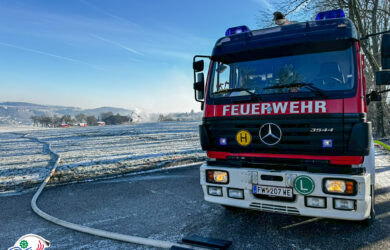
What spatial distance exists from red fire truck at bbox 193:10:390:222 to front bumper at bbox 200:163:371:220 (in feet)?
0.04

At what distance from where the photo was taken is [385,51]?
349 cm

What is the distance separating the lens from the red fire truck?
3055 millimetres

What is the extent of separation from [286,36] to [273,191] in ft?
6.71

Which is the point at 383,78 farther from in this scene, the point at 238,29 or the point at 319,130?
the point at 238,29

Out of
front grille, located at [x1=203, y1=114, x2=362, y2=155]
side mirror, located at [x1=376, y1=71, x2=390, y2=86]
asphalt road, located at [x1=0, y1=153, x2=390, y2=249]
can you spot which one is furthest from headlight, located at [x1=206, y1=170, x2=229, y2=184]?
side mirror, located at [x1=376, y1=71, x2=390, y2=86]

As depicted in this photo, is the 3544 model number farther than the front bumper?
Yes

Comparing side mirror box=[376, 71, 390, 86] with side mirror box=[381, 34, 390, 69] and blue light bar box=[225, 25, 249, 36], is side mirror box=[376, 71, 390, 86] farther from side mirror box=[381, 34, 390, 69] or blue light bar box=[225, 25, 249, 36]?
blue light bar box=[225, 25, 249, 36]

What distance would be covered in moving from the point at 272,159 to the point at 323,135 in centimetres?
67

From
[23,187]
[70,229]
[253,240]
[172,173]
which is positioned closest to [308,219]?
[253,240]

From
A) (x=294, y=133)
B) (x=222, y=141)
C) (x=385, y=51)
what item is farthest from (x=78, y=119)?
(x=385, y=51)

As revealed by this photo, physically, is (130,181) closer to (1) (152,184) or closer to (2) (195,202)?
(1) (152,184)

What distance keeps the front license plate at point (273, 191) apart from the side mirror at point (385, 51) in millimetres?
2093

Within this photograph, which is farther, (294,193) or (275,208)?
(275,208)

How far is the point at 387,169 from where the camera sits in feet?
23.9
